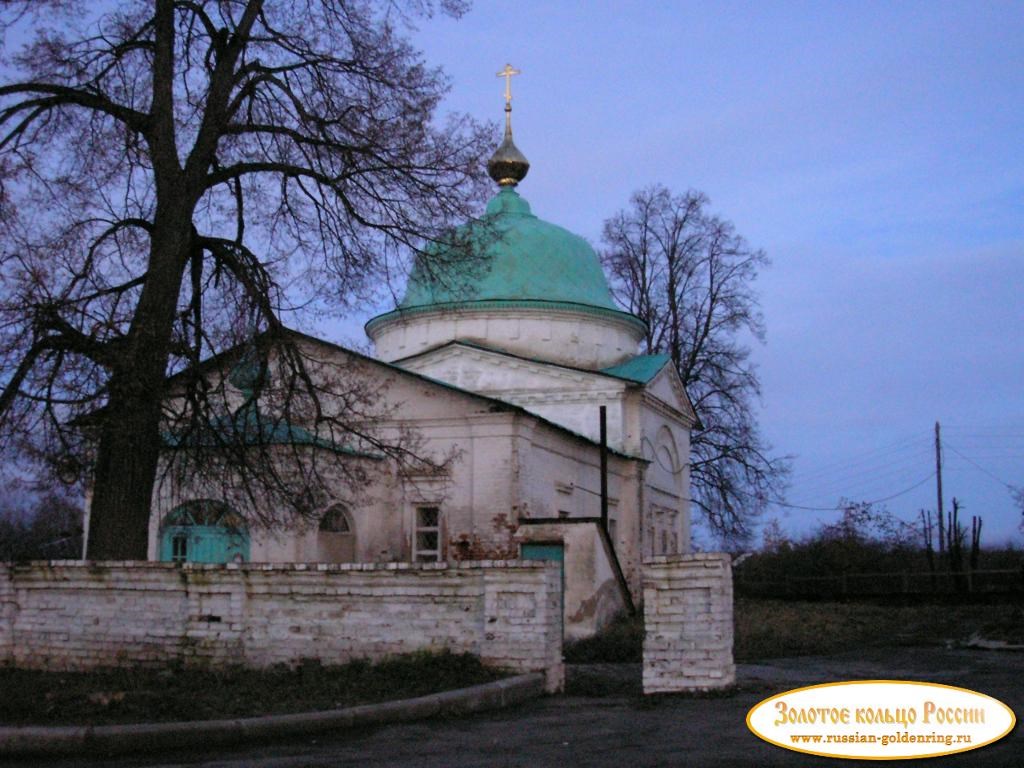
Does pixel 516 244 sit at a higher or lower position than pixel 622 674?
higher

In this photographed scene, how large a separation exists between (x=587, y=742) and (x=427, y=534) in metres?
14.1

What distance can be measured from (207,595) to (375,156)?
231 inches

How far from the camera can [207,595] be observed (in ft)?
40.7

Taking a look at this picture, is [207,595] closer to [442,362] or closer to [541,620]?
[541,620]

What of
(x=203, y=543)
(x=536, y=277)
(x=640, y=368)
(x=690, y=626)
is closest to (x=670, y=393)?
(x=640, y=368)

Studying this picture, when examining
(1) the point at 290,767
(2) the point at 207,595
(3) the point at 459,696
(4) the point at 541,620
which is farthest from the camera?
(2) the point at 207,595

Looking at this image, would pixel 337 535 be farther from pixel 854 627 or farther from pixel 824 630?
pixel 854 627

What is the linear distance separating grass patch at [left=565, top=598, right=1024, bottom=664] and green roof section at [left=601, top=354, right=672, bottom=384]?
5.66 meters

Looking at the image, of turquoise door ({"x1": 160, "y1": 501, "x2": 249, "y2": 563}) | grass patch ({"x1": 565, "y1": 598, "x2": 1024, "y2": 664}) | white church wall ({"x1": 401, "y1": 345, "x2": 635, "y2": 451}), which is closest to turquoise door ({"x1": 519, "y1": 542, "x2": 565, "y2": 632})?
grass patch ({"x1": 565, "y1": 598, "x2": 1024, "y2": 664})

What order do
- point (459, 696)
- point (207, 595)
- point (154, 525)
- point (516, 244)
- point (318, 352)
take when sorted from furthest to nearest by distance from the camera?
1. point (516, 244)
2. point (154, 525)
3. point (318, 352)
4. point (207, 595)
5. point (459, 696)

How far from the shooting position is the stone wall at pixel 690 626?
36.8 ft

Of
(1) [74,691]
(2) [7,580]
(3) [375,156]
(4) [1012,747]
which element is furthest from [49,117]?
(4) [1012,747]

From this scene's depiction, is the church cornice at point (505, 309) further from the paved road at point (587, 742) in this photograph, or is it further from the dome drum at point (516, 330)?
the paved road at point (587, 742)
